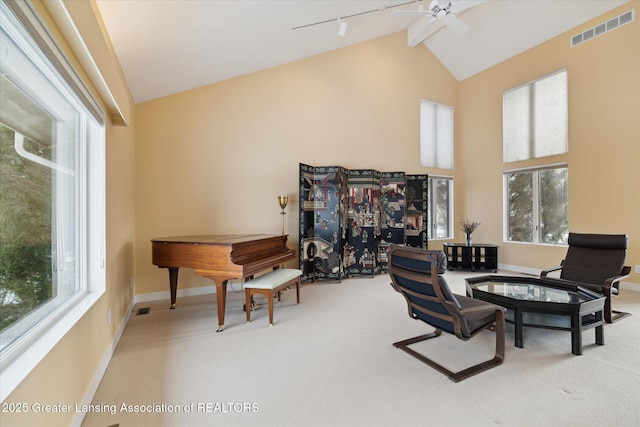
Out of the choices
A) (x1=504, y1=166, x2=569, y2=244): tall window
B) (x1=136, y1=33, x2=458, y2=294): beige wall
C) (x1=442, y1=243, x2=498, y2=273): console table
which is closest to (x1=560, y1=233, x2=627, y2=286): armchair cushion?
(x1=504, y1=166, x2=569, y2=244): tall window

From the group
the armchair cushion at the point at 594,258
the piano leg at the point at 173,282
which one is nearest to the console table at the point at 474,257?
the armchair cushion at the point at 594,258

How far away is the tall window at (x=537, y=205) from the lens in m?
5.38

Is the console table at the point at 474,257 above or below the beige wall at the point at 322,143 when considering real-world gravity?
below

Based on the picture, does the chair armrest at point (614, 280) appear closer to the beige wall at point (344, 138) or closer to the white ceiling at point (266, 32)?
the beige wall at point (344, 138)

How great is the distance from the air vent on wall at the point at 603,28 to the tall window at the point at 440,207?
337 cm

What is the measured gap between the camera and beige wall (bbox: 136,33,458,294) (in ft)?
13.6

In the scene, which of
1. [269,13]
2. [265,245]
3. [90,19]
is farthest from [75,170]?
[269,13]

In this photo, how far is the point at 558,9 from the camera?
5.05 m

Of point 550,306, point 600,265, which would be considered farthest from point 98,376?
point 600,265

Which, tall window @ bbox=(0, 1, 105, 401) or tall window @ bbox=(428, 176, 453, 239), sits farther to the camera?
tall window @ bbox=(428, 176, 453, 239)

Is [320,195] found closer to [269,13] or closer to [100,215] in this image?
[269,13]

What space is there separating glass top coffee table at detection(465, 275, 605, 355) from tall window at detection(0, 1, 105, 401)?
342 cm

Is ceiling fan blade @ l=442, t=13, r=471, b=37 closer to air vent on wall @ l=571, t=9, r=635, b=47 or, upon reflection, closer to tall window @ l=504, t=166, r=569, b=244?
air vent on wall @ l=571, t=9, r=635, b=47

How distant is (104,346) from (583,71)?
7.94 meters
